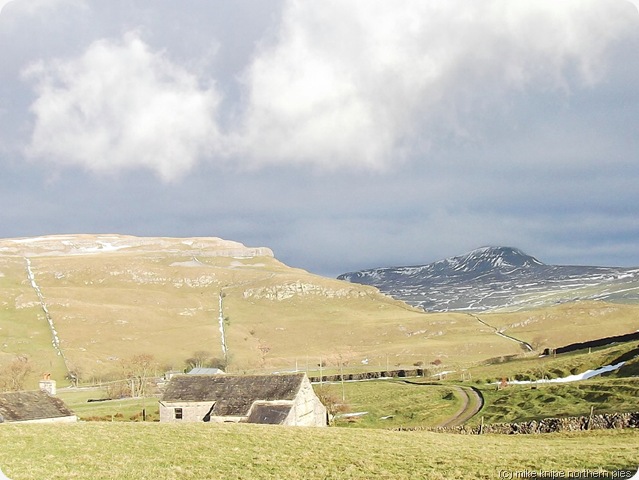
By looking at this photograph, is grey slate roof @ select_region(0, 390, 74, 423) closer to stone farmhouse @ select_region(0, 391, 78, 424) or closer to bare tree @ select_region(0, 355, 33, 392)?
stone farmhouse @ select_region(0, 391, 78, 424)

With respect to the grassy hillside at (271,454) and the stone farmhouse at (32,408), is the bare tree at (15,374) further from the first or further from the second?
the grassy hillside at (271,454)

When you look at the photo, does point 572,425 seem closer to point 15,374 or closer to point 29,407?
point 29,407

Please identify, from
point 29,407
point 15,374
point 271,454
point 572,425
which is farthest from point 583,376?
→ point 15,374

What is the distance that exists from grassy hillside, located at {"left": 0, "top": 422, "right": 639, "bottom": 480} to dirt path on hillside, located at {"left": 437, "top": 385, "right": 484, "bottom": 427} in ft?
85.0

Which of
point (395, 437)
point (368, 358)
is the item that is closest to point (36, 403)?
point (395, 437)

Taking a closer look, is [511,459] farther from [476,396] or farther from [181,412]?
[476,396]

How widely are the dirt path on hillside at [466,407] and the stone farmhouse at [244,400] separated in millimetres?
15030

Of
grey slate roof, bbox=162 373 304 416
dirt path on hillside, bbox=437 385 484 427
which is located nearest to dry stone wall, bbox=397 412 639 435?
dirt path on hillside, bbox=437 385 484 427

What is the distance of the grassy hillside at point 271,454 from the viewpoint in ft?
91.7

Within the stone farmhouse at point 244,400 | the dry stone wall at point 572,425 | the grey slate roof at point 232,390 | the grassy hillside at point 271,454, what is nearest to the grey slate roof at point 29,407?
the stone farmhouse at point 244,400

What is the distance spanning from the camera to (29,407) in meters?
58.6

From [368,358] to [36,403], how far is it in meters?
147

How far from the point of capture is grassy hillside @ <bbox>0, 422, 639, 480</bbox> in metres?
27.9

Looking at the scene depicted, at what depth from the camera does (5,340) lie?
198 metres
